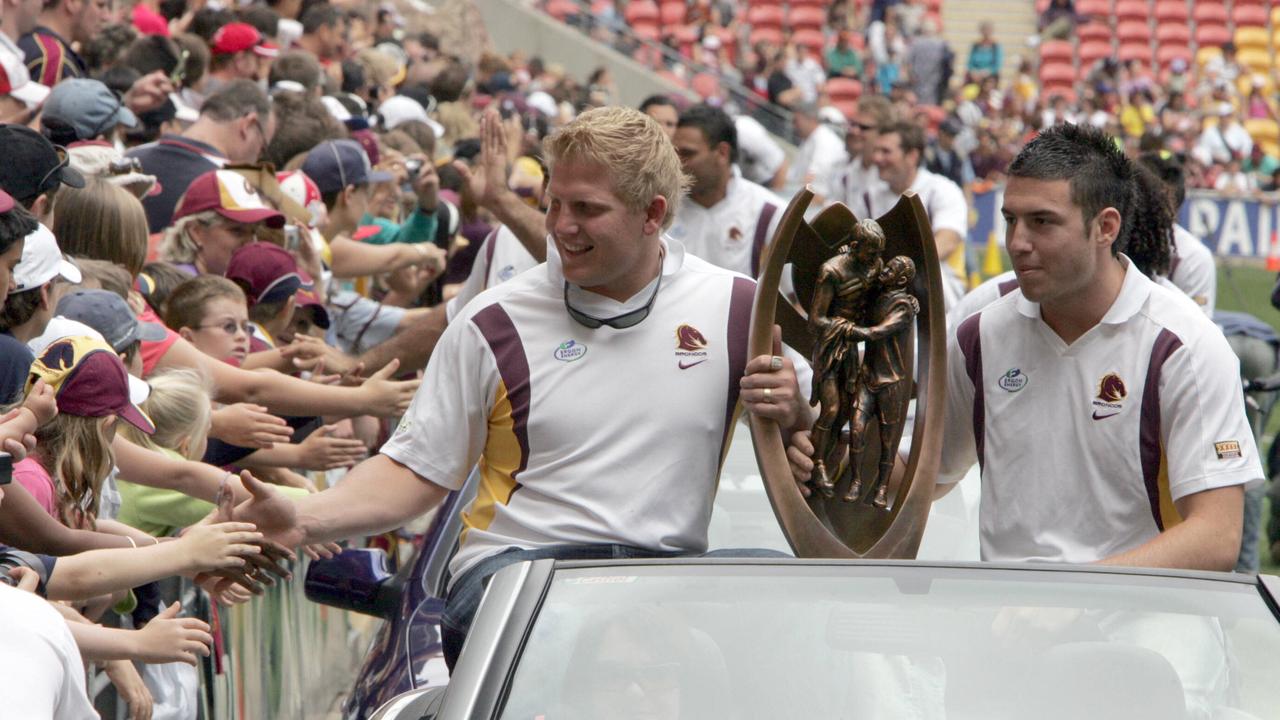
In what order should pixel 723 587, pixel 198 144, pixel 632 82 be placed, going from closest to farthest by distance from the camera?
pixel 723 587 < pixel 198 144 < pixel 632 82

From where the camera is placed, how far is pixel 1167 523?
12.5ft

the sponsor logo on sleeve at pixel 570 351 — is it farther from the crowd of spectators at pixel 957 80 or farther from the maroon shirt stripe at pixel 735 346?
the crowd of spectators at pixel 957 80

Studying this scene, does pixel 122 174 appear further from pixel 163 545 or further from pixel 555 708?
pixel 555 708

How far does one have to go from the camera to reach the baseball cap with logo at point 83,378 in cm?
378

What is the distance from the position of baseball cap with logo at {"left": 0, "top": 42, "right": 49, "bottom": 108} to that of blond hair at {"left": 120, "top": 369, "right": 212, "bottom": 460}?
1874 mm

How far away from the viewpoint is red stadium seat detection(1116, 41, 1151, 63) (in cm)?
3466

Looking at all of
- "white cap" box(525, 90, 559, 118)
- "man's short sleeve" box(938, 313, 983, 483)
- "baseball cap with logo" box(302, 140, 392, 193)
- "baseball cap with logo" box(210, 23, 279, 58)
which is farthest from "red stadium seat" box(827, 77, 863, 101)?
"man's short sleeve" box(938, 313, 983, 483)

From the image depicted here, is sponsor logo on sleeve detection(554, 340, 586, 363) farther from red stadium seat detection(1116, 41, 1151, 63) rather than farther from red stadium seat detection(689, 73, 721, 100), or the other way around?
red stadium seat detection(1116, 41, 1151, 63)

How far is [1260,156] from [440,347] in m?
27.4

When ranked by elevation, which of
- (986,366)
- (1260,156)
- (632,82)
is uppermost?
(986,366)

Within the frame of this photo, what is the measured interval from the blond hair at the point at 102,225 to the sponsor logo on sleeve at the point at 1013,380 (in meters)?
2.55

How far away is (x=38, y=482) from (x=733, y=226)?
4.45 meters

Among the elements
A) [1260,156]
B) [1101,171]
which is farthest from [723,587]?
[1260,156]

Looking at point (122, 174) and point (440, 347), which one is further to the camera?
point (122, 174)
